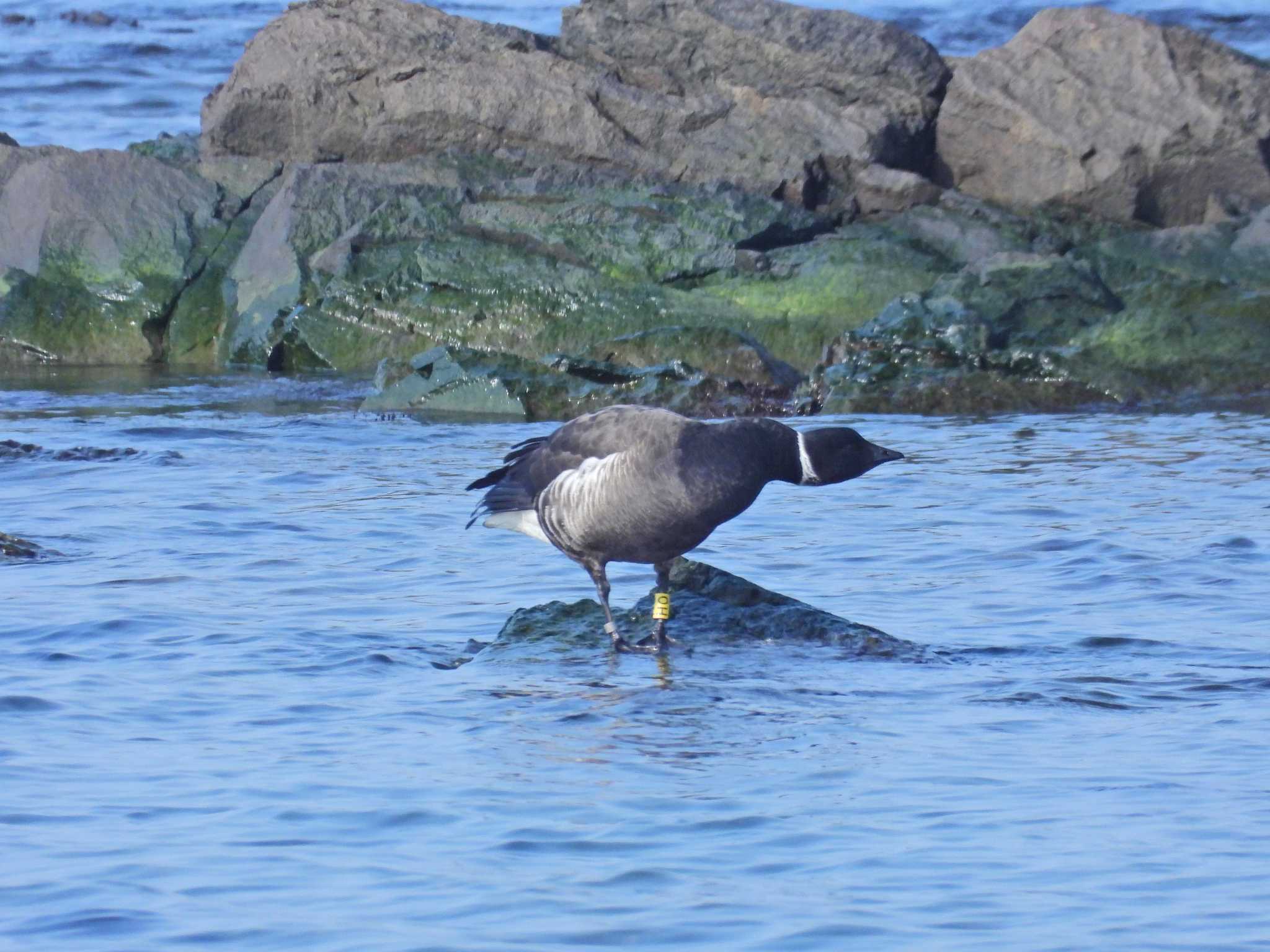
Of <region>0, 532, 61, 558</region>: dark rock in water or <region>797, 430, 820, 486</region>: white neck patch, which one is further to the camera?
<region>0, 532, 61, 558</region>: dark rock in water

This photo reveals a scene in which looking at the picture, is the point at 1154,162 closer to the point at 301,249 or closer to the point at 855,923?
the point at 301,249

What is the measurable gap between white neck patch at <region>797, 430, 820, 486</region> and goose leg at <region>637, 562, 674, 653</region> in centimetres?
66

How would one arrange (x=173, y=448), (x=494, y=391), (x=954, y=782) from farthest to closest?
(x=494, y=391) → (x=173, y=448) → (x=954, y=782)

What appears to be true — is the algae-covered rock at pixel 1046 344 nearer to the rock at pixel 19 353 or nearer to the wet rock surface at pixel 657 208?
the wet rock surface at pixel 657 208

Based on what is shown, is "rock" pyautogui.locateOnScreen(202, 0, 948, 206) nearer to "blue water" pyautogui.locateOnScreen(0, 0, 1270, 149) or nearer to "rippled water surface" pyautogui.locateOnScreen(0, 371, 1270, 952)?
"rippled water surface" pyautogui.locateOnScreen(0, 371, 1270, 952)

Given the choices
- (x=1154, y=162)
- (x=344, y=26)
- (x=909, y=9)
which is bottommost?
(x=1154, y=162)

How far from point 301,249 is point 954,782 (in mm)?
13144

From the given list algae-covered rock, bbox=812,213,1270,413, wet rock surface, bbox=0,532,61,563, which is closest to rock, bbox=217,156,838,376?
algae-covered rock, bbox=812,213,1270,413

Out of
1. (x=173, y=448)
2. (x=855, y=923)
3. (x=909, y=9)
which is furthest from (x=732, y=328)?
(x=909, y=9)

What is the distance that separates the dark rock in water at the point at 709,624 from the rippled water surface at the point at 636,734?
101 mm

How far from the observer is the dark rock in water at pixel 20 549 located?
30.0 ft

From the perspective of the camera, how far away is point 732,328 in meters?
15.7

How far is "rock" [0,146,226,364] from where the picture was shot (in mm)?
18672

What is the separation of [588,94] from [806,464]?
1209 centimetres
